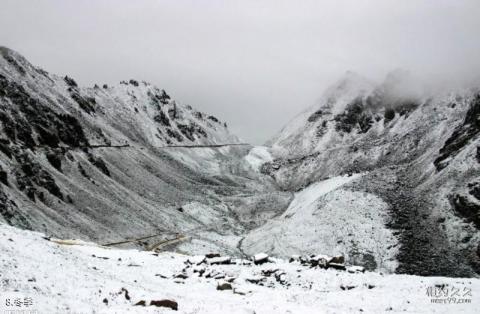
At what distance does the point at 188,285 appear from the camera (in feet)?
102

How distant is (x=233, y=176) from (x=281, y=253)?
314ft

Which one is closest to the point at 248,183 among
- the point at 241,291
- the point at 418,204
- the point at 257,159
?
the point at 257,159

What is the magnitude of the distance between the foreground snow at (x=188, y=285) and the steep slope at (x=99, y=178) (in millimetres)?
31608

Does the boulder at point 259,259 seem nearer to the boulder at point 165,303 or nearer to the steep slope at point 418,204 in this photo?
the boulder at point 165,303

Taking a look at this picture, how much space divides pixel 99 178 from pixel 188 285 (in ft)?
230

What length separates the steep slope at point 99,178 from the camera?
7175cm

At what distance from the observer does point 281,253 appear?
2485 inches

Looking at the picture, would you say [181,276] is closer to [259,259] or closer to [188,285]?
[188,285]

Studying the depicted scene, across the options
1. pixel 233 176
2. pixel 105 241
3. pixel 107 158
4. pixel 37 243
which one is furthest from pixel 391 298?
pixel 233 176

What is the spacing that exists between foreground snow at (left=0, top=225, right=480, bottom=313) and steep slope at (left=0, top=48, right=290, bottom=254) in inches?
1244

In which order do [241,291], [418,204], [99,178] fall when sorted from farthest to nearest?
[99,178] < [418,204] < [241,291]

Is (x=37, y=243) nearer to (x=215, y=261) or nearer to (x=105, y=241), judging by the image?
(x=215, y=261)

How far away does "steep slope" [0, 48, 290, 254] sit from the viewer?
235 feet

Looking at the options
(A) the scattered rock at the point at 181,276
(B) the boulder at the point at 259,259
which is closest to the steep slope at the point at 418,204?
(B) the boulder at the point at 259,259
